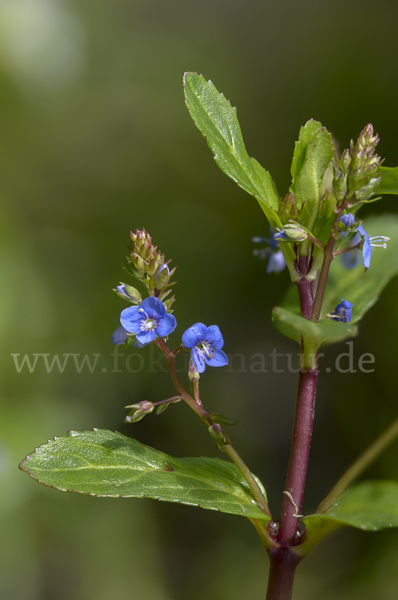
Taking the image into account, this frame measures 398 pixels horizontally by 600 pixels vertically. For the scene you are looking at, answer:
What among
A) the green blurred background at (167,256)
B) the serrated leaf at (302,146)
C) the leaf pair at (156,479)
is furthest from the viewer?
the green blurred background at (167,256)

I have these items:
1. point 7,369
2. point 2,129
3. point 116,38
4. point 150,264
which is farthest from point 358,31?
point 150,264

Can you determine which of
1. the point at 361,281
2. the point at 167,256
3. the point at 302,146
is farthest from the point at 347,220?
the point at 167,256

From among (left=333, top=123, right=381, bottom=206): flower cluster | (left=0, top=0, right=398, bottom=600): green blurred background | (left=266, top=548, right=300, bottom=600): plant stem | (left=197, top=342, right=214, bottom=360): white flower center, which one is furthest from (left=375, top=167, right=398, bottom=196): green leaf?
(left=0, top=0, right=398, bottom=600): green blurred background

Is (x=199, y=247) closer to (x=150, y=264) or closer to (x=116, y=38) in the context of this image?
(x=116, y=38)

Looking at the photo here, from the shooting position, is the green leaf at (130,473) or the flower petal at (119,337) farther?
the flower petal at (119,337)

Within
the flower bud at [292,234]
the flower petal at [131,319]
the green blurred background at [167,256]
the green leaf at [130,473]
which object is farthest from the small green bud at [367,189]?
the green blurred background at [167,256]

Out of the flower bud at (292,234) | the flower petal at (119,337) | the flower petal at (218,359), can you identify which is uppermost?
the flower bud at (292,234)

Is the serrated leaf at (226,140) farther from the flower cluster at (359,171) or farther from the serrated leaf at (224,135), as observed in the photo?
the flower cluster at (359,171)

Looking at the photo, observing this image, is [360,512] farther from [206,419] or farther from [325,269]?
[325,269]
